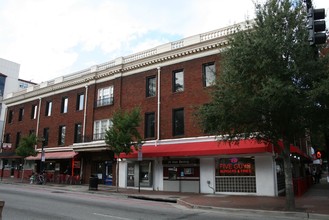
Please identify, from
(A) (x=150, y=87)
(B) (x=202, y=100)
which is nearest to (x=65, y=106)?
(A) (x=150, y=87)

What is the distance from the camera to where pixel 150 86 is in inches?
1082

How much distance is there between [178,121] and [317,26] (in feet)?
57.2

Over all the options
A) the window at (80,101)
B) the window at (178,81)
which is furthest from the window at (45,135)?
the window at (178,81)

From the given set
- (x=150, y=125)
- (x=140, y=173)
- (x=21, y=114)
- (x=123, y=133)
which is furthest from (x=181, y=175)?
(x=21, y=114)

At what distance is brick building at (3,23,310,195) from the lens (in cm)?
2098

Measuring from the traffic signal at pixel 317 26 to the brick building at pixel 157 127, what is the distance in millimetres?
8146

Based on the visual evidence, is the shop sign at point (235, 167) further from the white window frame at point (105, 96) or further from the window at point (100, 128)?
the white window frame at point (105, 96)

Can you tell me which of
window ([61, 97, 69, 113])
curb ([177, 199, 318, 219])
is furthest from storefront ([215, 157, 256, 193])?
window ([61, 97, 69, 113])

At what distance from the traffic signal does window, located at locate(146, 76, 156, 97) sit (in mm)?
19529

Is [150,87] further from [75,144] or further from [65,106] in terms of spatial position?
[65,106]

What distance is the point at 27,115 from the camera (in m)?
39.6

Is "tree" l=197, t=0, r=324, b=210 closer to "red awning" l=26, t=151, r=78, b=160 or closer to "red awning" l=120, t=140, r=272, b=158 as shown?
"red awning" l=120, t=140, r=272, b=158

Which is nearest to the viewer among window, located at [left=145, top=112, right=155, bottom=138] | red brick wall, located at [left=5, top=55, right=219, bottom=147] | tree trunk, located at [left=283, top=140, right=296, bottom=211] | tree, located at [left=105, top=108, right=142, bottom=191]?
tree trunk, located at [left=283, top=140, right=296, bottom=211]

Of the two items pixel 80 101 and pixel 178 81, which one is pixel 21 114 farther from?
pixel 178 81
